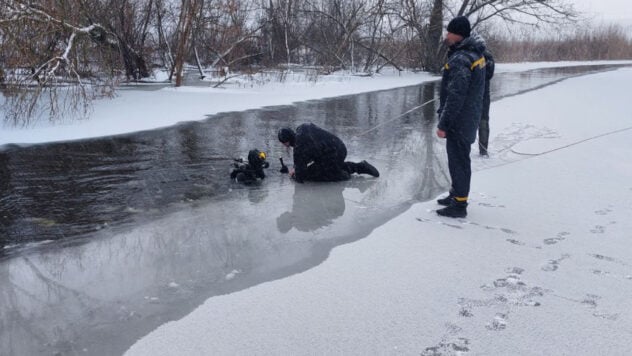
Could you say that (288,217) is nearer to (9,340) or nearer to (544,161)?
(9,340)

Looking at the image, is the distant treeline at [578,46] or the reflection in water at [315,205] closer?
the reflection in water at [315,205]

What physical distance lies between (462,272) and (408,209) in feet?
5.57

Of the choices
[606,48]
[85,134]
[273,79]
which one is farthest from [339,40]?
[606,48]

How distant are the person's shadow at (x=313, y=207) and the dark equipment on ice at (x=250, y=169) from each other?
1.83ft

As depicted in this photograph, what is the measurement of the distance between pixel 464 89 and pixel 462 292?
7.29ft

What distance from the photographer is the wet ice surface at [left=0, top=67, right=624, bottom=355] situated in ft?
11.3

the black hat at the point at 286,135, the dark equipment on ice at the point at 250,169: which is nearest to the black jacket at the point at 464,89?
the black hat at the point at 286,135

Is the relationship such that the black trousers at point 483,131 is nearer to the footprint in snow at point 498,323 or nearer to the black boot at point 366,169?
the black boot at point 366,169

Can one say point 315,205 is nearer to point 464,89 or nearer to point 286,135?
point 286,135

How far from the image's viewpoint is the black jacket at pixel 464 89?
16.6ft

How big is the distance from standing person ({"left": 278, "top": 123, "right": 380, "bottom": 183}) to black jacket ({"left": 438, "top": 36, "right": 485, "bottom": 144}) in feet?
5.87

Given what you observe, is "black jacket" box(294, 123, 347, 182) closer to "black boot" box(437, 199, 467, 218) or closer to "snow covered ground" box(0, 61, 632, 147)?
"black boot" box(437, 199, 467, 218)

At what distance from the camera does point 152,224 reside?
5121mm

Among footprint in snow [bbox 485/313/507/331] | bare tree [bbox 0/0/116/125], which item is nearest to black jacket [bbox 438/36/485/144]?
footprint in snow [bbox 485/313/507/331]
